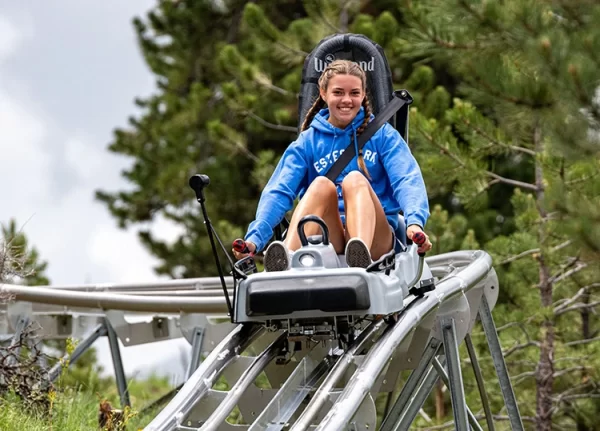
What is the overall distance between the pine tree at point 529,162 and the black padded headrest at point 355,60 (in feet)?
3.29

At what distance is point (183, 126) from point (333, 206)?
1138 cm

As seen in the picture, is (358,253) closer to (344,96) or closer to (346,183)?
(346,183)

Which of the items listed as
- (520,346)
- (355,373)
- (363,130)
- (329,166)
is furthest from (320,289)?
(520,346)

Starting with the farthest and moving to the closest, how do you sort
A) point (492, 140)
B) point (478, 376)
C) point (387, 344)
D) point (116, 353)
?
1. point (492, 140)
2. point (116, 353)
3. point (478, 376)
4. point (387, 344)

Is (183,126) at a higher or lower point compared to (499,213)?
higher

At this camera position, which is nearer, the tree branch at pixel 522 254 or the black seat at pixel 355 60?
the black seat at pixel 355 60

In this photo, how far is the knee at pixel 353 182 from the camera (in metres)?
5.20

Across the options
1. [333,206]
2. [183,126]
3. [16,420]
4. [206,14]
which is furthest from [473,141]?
[206,14]

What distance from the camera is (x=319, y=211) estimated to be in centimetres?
520

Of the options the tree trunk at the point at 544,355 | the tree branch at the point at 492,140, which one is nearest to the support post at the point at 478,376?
the tree trunk at the point at 544,355

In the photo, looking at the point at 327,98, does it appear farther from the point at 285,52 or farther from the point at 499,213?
the point at 499,213

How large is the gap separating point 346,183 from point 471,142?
476 centimetres

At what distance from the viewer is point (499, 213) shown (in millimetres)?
15398

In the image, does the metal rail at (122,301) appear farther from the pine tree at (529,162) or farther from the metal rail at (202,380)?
the metal rail at (202,380)
